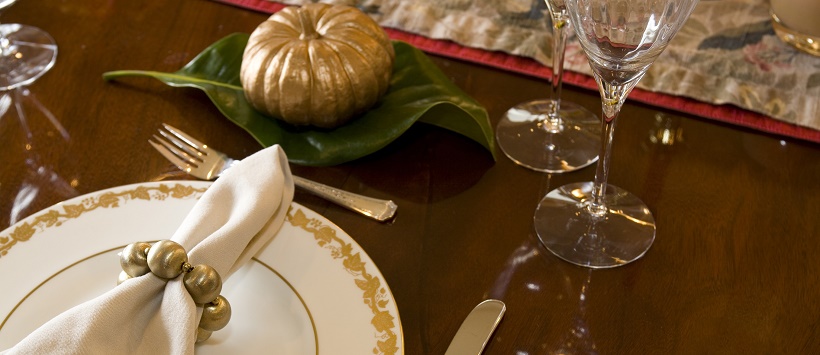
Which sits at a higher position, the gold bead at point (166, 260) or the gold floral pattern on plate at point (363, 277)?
the gold bead at point (166, 260)

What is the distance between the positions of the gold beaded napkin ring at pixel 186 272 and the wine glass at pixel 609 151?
0.24 meters

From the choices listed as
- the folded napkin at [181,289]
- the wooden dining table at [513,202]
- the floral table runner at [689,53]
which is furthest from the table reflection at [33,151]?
the floral table runner at [689,53]

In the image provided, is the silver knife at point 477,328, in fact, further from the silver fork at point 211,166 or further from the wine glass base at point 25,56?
the wine glass base at point 25,56

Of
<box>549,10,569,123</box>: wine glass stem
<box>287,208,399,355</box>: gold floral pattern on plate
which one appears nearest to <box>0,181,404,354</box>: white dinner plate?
<box>287,208,399,355</box>: gold floral pattern on plate

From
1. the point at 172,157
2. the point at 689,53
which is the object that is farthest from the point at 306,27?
the point at 689,53

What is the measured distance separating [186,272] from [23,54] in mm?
440

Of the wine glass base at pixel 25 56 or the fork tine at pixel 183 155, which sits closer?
the fork tine at pixel 183 155

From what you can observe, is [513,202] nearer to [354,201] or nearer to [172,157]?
[354,201]

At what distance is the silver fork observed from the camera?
0.60 meters

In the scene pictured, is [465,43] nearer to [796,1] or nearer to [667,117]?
[667,117]

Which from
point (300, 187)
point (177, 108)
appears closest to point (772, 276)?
point (300, 187)

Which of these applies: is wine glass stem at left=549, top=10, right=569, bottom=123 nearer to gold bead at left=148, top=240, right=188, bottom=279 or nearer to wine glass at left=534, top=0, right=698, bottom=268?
wine glass at left=534, top=0, right=698, bottom=268

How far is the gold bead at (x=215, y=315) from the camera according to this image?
1.49 ft

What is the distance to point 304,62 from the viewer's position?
647mm
